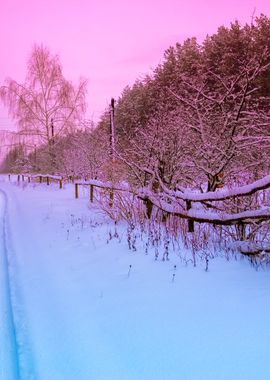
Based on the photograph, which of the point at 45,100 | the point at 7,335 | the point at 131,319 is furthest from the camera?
the point at 45,100

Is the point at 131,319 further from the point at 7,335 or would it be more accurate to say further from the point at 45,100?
the point at 45,100

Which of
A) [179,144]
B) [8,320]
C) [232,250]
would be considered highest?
[179,144]

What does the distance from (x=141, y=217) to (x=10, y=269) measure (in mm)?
3747

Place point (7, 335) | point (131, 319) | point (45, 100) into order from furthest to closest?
point (45, 100)
point (131, 319)
point (7, 335)

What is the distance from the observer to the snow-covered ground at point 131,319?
3250mm

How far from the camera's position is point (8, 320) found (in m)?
4.39

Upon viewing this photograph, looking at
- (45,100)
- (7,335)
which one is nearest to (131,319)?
(7,335)

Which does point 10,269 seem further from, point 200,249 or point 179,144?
point 179,144

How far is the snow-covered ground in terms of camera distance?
128 inches

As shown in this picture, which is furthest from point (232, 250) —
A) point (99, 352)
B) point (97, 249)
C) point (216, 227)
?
point (99, 352)

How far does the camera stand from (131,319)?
4.19 m

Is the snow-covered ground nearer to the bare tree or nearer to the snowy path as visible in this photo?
the snowy path

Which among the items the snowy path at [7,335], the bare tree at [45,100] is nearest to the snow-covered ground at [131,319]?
the snowy path at [7,335]

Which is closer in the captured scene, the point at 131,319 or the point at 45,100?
the point at 131,319
